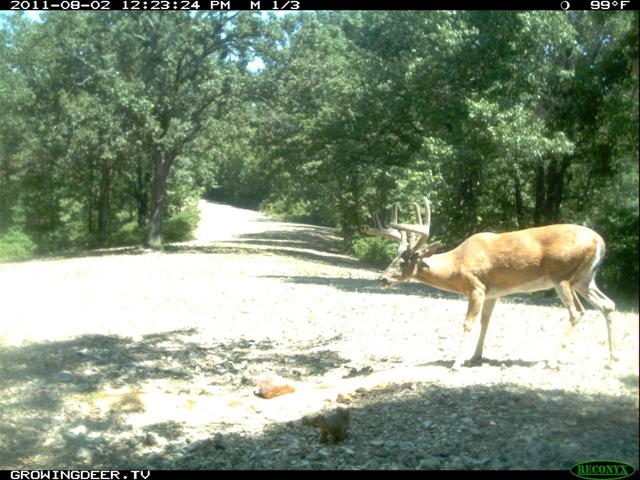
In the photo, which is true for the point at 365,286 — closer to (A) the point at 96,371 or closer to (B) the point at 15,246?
(A) the point at 96,371

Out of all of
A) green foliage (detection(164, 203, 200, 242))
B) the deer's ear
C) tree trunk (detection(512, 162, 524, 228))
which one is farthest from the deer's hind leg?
green foliage (detection(164, 203, 200, 242))

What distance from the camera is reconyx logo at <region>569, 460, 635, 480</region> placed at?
427 cm

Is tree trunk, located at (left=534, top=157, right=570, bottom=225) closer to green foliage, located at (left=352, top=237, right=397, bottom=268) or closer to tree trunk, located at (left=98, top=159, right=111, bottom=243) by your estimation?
green foliage, located at (left=352, top=237, right=397, bottom=268)

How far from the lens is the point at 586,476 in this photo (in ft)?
14.5

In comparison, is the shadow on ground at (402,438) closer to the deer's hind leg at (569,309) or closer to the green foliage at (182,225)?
the deer's hind leg at (569,309)

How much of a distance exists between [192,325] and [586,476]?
9938mm

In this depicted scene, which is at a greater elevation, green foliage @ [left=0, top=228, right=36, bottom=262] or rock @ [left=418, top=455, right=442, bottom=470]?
rock @ [left=418, top=455, right=442, bottom=470]

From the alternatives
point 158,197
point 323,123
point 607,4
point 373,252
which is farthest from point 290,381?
→ point 158,197

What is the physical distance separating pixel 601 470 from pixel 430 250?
15.4 ft

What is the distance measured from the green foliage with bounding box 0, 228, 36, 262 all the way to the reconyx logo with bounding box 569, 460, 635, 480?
63.8 ft

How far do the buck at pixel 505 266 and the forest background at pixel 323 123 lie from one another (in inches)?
10.4

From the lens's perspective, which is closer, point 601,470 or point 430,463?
point 601,470

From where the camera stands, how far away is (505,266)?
8547mm

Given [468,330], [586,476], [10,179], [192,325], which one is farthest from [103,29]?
[586,476]
